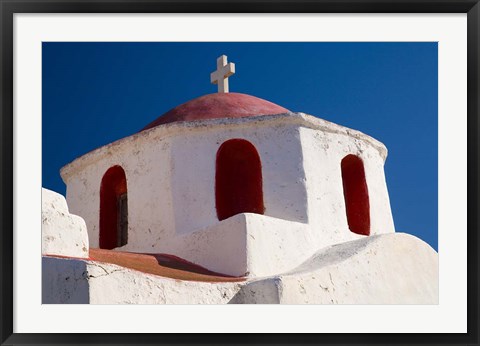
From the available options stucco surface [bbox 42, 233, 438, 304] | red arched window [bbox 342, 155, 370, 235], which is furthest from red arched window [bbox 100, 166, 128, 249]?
red arched window [bbox 342, 155, 370, 235]

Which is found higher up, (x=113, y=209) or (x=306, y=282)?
(x=113, y=209)

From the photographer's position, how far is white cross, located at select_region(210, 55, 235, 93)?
12.2 meters

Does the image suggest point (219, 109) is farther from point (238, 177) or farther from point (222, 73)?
point (222, 73)

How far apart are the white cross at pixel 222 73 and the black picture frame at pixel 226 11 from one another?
18.8 feet

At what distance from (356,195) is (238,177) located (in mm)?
1540

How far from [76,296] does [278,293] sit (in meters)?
1.94

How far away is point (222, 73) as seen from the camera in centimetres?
1229

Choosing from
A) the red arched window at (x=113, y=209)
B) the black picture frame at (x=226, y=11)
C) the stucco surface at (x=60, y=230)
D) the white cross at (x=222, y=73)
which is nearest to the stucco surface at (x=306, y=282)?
the stucco surface at (x=60, y=230)

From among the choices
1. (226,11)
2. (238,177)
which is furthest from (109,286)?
(238,177)

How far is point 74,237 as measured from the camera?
302 inches

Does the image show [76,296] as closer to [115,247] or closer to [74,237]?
[74,237]

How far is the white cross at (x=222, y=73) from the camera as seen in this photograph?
39.9 feet

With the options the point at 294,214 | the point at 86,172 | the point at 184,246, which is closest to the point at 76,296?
the point at 184,246

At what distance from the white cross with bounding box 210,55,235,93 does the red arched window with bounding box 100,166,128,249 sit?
2090 millimetres
